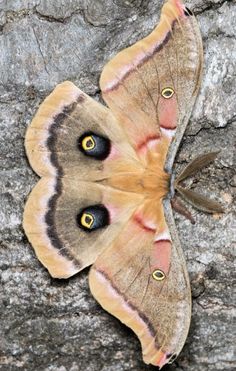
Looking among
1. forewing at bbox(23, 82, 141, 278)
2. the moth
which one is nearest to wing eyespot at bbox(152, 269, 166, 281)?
the moth

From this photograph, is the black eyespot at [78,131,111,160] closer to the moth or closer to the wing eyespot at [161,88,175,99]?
the moth

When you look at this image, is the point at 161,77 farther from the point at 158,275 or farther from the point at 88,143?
the point at 158,275

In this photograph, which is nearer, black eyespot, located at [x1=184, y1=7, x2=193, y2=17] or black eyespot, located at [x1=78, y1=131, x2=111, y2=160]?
black eyespot, located at [x1=184, y1=7, x2=193, y2=17]

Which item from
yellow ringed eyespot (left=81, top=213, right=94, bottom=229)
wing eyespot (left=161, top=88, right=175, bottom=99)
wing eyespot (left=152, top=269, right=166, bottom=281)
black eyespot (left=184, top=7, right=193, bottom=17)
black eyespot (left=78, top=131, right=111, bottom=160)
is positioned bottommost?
wing eyespot (left=152, top=269, right=166, bottom=281)

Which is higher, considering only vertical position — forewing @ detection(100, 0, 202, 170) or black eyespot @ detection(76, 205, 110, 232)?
forewing @ detection(100, 0, 202, 170)

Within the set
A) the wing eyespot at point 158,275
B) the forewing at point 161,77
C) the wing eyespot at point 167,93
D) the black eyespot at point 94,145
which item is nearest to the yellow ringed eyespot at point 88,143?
the black eyespot at point 94,145

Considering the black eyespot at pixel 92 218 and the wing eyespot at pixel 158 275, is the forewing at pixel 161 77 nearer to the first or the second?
the black eyespot at pixel 92 218

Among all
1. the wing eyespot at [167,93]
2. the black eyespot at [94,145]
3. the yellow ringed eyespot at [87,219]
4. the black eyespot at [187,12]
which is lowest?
the yellow ringed eyespot at [87,219]

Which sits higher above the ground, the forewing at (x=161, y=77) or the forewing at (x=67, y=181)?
the forewing at (x=161, y=77)
